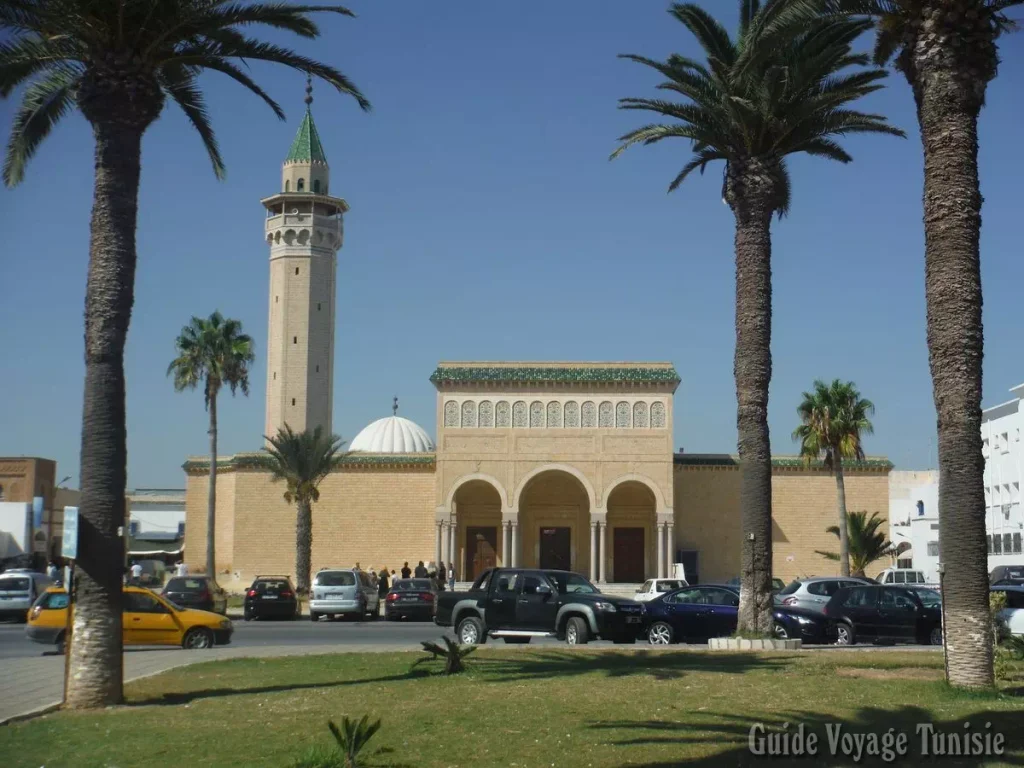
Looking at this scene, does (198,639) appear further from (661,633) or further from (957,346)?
(957,346)

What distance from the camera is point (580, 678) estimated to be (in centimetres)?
1398

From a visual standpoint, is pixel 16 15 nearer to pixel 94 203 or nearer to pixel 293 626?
pixel 94 203

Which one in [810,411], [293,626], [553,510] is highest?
[810,411]

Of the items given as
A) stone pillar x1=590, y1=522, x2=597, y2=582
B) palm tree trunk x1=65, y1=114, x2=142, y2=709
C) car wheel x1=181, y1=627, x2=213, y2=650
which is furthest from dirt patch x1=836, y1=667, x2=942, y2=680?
stone pillar x1=590, y1=522, x2=597, y2=582

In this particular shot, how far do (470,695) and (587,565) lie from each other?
39.9 m

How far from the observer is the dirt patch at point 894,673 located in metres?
14.3

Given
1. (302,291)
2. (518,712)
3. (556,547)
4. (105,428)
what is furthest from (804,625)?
(302,291)

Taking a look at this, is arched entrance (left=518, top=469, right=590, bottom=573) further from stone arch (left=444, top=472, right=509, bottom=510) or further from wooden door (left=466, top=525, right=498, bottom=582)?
stone arch (left=444, top=472, right=509, bottom=510)

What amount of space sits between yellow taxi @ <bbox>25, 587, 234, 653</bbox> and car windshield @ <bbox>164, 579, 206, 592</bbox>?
893 cm

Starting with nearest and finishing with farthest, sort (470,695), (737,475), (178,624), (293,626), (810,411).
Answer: (470,695) < (178,624) < (293,626) < (810,411) < (737,475)

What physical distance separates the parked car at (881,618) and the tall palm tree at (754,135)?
11.3 feet

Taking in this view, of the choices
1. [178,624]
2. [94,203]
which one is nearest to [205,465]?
[178,624]

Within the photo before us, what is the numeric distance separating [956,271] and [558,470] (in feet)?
120

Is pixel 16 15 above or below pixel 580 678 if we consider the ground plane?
above
